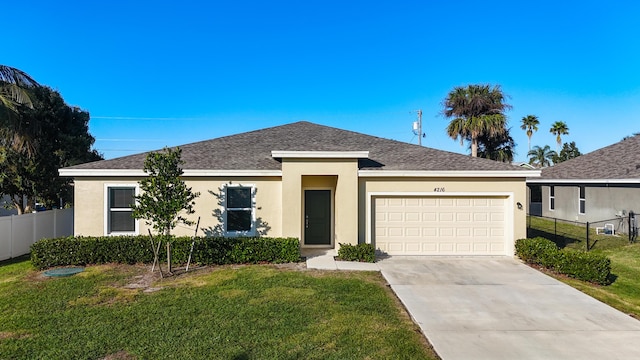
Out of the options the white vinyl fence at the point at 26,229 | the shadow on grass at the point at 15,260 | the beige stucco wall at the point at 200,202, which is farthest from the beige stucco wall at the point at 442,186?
the white vinyl fence at the point at 26,229

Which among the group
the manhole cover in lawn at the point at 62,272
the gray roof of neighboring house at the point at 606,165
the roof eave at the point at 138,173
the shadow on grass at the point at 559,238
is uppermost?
the gray roof of neighboring house at the point at 606,165

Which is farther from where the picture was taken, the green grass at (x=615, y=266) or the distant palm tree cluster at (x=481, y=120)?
the distant palm tree cluster at (x=481, y=120)

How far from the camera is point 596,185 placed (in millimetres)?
17031

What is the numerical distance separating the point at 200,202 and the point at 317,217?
4.19 metres

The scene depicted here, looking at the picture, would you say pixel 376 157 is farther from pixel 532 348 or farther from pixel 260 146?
pixel 532 348

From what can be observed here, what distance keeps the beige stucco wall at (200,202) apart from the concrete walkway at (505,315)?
264cm

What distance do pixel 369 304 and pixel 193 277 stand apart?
15.8 ft

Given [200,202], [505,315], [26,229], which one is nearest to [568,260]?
[505,315]

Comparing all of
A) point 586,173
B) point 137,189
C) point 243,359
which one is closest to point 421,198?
point 243,359

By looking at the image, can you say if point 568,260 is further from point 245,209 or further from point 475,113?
point 475,113

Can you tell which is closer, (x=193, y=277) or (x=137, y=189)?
(x=193, y=277)

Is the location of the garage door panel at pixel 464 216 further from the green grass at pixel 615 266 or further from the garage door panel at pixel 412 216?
the green grass at pixel 615 266

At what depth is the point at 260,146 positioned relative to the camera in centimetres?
1372

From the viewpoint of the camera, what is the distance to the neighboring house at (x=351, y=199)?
431 inches
